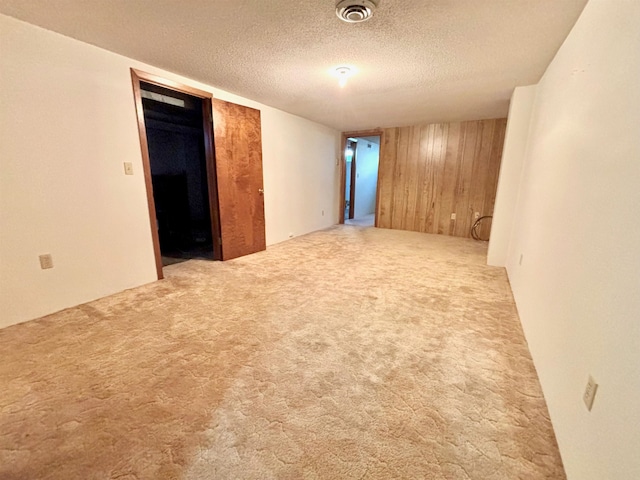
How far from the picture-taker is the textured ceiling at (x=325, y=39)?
1680 mm

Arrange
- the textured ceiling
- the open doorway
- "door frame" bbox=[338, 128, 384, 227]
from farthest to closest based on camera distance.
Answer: the open doorway, "door frame" bbox=[338, 128, 384, 227], the textured ceiling

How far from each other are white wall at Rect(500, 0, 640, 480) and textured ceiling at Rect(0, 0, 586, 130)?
1.44 feet

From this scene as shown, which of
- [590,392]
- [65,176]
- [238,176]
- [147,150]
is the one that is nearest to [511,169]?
[590,392]

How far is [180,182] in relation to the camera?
15.0 ft

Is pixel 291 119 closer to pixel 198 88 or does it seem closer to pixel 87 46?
pixel 198 88

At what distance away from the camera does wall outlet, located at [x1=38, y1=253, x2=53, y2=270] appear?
6.96 ft

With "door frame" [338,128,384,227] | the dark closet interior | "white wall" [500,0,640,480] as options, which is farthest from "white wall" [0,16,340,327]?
"door frame" [338,128,384,227]

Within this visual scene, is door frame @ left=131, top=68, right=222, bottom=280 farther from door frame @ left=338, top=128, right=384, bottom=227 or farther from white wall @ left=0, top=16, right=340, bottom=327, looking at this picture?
door frame @ left=338, top=128, right=384, bottom=227

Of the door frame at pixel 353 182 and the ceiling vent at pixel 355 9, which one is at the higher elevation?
the ceiling vent at pixel 355 9

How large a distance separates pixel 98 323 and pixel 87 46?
2.23 m

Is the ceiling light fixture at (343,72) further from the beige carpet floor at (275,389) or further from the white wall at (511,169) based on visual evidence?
the beige carpet floor at (275,389)

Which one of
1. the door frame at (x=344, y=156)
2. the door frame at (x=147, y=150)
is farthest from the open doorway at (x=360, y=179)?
the door frame at (x=147, y=150)

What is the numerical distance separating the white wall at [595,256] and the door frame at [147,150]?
3262mm

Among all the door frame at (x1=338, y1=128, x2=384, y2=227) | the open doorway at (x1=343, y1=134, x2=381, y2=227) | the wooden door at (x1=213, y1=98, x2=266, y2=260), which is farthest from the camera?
the open doorway at (x1=343, y1=134, x2=381, y2=227)
